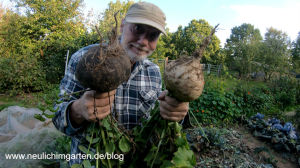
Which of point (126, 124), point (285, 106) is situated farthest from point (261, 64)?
point (126, 124)

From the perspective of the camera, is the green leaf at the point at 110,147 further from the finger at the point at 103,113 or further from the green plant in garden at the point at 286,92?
the green plant in garden at the point at 286,92

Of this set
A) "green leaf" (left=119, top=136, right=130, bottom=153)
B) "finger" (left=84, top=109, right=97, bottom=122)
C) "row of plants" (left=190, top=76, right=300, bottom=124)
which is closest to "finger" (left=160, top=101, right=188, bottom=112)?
"green leaf" (left=119, top=136, right=130, bottom=153)

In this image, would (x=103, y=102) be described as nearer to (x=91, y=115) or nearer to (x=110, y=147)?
(x=91, y=115)

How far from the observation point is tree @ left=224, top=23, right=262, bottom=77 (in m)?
13.2

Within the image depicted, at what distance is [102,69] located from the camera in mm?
969

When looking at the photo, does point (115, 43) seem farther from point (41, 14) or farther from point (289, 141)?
point (41, 14)

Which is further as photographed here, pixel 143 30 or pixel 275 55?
pixel 275 55

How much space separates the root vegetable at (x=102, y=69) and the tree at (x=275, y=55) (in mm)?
16045

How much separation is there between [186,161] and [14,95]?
8582 mm

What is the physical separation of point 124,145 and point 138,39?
961mm

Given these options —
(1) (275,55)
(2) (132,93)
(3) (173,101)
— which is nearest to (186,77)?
(3) (173,101)

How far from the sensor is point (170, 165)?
3.55 ft

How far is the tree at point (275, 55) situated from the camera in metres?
14.4

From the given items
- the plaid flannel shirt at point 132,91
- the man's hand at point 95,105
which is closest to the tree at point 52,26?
the plaid flannel shirt at point 132,91
